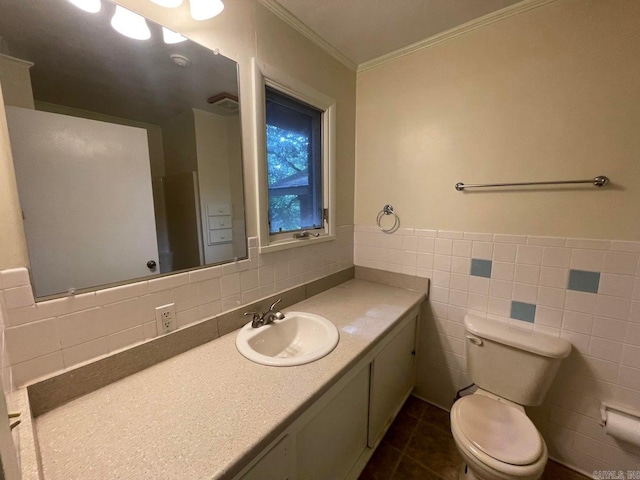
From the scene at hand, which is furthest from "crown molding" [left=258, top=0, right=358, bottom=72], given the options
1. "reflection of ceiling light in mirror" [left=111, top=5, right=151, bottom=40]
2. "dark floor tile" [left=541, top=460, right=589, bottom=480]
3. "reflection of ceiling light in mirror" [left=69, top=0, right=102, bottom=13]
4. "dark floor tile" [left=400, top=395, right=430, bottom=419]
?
"dark floor tile" [left=541, top=460, right=589, bottom=480]

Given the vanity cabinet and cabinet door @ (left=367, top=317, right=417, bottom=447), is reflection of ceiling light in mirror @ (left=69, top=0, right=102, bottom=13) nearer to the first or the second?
the vanity cabinet

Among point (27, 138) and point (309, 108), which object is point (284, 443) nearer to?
point (27, 138)

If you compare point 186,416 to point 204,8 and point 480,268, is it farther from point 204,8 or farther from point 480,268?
point 480,268

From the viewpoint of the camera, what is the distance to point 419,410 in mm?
1748

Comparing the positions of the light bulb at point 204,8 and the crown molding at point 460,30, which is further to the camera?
the crown molding at point 460,30

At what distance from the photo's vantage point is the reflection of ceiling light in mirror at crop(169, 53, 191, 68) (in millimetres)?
998

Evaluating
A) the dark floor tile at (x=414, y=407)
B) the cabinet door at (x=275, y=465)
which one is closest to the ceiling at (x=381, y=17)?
the cabinet door at (x=275, y=465)

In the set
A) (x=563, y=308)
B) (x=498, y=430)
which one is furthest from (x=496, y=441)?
(x=563, y=308)

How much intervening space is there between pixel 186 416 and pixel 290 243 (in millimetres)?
893

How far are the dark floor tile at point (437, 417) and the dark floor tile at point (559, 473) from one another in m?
0.47

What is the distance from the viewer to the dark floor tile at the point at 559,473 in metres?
1.32

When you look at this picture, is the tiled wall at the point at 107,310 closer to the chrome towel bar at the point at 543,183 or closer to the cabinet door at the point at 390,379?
the cabinet door at the point at 390,379

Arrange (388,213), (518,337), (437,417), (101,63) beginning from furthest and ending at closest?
(388,213) → (437,417) → (518,337) → (101,63)

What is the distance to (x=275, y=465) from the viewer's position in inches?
30.0
